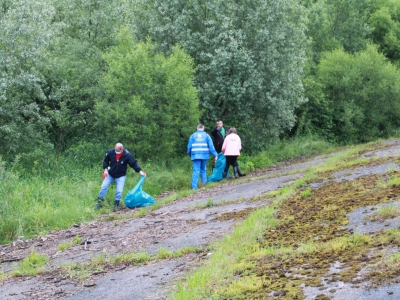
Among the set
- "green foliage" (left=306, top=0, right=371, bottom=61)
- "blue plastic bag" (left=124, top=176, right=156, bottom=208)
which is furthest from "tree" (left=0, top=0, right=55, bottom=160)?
"green foliage" (left=306, top=0, right=371, bottom=61)

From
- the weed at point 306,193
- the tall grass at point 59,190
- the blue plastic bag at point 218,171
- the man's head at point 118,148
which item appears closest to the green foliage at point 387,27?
the tall grass at point 59,190

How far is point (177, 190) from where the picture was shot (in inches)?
665

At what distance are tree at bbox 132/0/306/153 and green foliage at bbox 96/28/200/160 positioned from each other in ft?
8.31

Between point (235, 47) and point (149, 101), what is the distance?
4.44 m

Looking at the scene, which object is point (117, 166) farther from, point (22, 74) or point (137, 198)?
point (22, 74)

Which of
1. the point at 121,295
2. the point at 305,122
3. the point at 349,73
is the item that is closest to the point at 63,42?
the point at 305,122

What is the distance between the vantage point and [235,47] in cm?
2067

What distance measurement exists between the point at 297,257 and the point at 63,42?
67.6 feet

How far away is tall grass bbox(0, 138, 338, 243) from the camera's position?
12.4 m

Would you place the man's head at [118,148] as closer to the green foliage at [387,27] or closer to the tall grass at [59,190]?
the tall grass at [59,190]

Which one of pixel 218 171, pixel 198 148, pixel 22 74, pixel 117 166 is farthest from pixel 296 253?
pixel 22 74

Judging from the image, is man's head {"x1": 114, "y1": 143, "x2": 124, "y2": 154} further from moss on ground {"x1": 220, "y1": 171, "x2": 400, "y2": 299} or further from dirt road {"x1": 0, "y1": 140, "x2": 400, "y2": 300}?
moss on ground {"x1": 220, "y1": 171, "x2": 400, "y2": 299}

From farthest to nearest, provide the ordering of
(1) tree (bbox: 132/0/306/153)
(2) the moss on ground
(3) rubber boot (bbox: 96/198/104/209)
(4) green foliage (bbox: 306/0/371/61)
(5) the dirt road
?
(4) green foliage (bbox: 306/0/371/61) → (1) tree (bbox: 132/0/306/153) → (3) rubber boot (bbox: 96/198/104/209) → (5) the dirt road → (2) the moss on ground

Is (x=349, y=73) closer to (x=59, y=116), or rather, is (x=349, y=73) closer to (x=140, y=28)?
(x=140, y=28)
